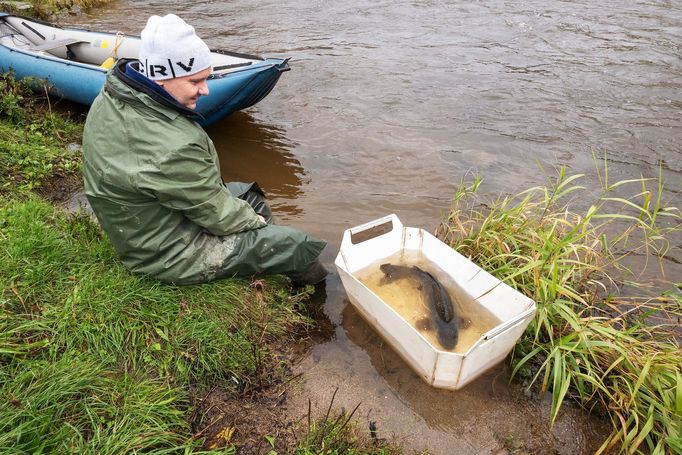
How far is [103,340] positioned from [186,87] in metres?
1.67

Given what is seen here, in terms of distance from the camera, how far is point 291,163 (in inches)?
250

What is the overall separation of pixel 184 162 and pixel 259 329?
1.29m

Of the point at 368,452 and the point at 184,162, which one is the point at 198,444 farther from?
the point at 184,162

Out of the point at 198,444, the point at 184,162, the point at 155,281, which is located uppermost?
the point at 184,162

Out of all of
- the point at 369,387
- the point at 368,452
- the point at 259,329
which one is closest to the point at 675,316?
the point at 369,387

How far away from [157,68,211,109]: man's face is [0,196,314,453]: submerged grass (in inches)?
51.2

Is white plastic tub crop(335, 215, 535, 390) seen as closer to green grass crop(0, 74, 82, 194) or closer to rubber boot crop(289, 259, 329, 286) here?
rubber boot crop(289, 259, 329, 286)

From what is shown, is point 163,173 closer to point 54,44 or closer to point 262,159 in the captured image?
point 262,159

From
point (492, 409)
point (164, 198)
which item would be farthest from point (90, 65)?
point (492, 409)

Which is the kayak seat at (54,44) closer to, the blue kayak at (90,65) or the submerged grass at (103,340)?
the blue kayak at (90,65)

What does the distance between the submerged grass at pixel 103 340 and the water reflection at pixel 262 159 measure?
6.89 feet

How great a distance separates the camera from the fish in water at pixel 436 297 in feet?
10.6

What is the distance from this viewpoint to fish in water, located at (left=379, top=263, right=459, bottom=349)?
324 centimetres

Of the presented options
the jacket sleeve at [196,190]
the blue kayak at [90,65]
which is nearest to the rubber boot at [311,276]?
the jacket sleeve at [196,190]
